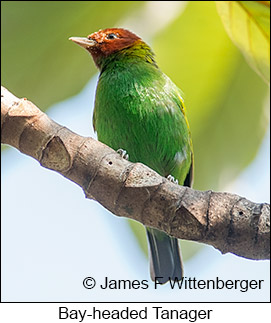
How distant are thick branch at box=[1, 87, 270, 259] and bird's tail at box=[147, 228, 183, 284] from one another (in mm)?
1524

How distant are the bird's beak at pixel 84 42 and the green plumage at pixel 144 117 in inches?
6.7

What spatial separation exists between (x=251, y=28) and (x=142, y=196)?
1.31m

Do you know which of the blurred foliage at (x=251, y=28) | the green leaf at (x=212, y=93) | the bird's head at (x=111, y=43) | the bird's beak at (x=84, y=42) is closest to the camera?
the blurred foliage at (x=251, y=28)

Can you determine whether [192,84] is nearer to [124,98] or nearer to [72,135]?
[124,98]

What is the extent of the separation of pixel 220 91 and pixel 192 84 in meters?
0.18

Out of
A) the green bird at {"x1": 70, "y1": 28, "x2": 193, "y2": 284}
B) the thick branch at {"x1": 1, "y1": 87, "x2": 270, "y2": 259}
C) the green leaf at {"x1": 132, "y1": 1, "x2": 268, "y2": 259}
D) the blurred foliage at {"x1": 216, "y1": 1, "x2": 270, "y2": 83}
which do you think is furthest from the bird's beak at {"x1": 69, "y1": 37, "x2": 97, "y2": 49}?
the thick branch at {"x1": 1, "y1": 87, "x2": 270, "y2": 259}

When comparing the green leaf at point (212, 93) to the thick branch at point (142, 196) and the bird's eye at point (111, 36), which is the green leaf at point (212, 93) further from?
the thick branch at point (142, 196)

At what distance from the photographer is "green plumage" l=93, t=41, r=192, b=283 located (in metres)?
3.28

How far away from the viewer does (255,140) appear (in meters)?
3.40

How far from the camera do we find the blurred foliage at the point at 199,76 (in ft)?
10.1

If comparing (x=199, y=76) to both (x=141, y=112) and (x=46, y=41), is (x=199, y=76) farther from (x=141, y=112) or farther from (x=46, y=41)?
(x=46, y=41)

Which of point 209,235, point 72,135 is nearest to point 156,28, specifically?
point 72,135

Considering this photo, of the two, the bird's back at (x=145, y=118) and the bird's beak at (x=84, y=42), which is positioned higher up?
the bird's beak at (x=84, y=42)

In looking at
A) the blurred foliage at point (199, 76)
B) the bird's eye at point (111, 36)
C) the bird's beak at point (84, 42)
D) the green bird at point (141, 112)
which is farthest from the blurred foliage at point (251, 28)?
the bird's eye at point (111, 36)
